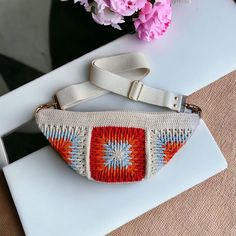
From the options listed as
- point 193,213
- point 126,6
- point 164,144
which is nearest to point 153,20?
point 126,6

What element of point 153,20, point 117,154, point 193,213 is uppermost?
point 153,20

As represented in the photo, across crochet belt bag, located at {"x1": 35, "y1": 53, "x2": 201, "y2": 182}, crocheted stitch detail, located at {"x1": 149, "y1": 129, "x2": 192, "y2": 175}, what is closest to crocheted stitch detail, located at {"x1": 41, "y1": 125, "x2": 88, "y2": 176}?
crochet belt bag, located at {"x1": 35, "y1": 53, "x2": 201, "y2": 182}

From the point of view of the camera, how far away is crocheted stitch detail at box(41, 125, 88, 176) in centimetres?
66

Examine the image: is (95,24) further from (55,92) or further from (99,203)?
(99,203)

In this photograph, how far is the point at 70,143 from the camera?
66cm

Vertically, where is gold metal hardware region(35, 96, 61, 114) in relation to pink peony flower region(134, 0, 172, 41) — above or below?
below

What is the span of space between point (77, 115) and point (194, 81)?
199 mm

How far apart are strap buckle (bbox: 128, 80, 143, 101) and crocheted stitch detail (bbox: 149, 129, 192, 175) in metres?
0.06

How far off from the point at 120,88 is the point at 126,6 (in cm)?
13

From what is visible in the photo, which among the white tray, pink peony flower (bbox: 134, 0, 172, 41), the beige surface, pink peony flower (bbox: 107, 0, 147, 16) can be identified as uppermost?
pink peony flower (bbox: 107, 0, 147, 16)

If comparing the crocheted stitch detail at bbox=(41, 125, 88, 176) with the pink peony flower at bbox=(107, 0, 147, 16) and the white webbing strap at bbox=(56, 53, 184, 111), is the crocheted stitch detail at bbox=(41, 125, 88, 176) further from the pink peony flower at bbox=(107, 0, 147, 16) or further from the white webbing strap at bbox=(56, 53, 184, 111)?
the pink peony flower at bbox=(107, 0, 147, 16)

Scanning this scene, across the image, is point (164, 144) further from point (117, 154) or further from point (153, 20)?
point (153, 20)

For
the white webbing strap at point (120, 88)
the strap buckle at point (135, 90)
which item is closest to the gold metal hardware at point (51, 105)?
the white webbing strap at point (120, 88)

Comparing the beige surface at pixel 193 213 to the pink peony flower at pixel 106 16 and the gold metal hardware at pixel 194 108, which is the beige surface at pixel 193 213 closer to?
the gold metal hardware at pixel 194 108
